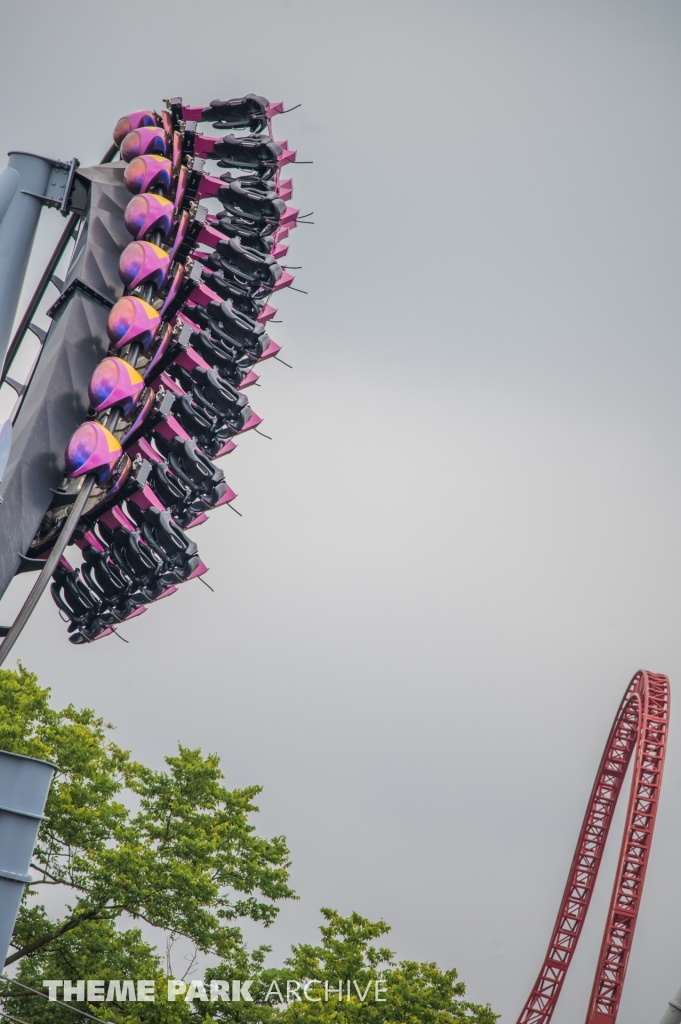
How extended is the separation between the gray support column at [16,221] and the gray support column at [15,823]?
6.28m

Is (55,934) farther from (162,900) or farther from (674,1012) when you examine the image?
(674,1012)

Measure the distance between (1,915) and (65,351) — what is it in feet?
29.2

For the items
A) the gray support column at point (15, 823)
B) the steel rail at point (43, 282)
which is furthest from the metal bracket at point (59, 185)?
the gray support column at point (15, 823)

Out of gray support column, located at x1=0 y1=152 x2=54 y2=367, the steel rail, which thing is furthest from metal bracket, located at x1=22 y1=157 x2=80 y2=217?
the steel rail

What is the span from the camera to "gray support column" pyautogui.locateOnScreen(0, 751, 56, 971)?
14602mm

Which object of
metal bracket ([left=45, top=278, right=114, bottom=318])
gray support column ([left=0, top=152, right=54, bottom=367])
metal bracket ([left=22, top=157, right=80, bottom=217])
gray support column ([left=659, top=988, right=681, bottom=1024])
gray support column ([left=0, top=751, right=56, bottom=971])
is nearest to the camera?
gray support column ([left=0, top=751, right=56, bottom=971])

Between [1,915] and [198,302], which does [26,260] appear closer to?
[198,302]

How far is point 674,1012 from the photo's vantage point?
679 inches

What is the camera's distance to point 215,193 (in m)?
22.5

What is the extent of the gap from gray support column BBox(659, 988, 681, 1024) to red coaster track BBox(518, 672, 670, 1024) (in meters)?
23.9

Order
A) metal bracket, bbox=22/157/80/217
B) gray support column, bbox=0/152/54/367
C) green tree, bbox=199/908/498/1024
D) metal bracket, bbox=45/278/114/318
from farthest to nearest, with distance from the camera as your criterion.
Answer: green tree, bbox=199/908/498/1024, metal bracket, bbox=45/278/114/318, metal bracket, bbox=22/157/80/217, gray support column, bbox=0/152/54/367

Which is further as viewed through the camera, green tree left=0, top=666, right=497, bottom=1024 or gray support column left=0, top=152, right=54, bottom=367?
green tree left=0, top=666, right=497, bottom=1024

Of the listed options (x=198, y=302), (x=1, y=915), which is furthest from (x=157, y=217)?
(x=1, y=915)

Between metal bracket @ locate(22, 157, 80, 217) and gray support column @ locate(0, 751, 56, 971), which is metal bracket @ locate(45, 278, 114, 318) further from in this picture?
gray support column @ locate(0, 751, 56, 971)
